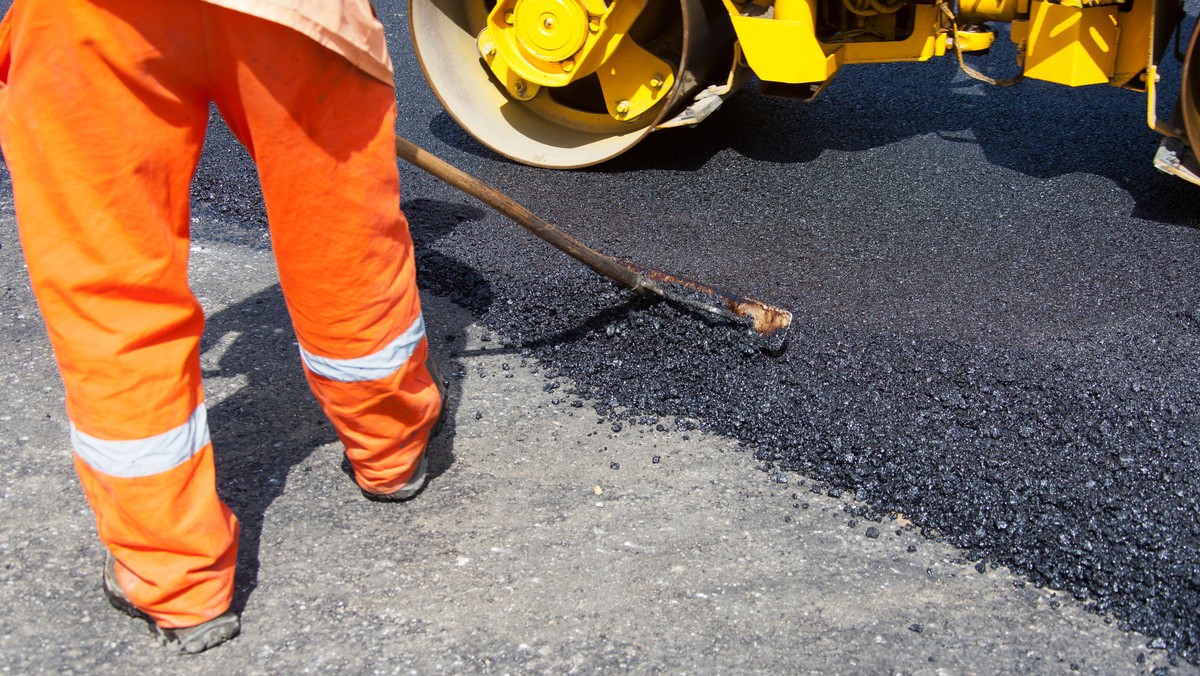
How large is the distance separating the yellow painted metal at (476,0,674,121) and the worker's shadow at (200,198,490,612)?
930mm

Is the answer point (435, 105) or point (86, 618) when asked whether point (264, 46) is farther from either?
point (435, 105)

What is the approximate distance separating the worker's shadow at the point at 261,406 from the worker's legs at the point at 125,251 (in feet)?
1.05

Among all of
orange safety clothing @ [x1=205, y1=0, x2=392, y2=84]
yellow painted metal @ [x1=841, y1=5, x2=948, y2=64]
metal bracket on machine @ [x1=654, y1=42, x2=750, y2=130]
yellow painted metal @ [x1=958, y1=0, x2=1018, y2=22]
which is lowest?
metal bracket on machine @ [x1=654, y1=42, x2=750, y2=130]

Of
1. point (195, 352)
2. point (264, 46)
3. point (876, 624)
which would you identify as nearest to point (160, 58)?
point (264, 46)

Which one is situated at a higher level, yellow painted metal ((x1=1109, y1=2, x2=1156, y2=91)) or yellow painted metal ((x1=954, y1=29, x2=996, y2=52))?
yellow painted metal ((x1=1109, y1=2, x2=1156, y2=91))

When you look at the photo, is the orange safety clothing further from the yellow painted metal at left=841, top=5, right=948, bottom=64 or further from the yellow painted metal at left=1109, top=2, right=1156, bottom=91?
the yellow painted metal at left=1109, top=2, right=1156, bottom=91

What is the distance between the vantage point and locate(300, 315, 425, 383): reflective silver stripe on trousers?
211 centimetres

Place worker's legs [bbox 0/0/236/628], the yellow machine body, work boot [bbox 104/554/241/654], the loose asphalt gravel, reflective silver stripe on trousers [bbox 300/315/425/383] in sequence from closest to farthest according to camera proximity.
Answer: worker's legs [bbox 0/0/236/628], work boot [bbox 104/554/241/654], reflective silver stripe on trousers [bbox 300/315/425/383], the loose asphalt gravel, the yellow machine body

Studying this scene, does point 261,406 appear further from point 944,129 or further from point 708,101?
point 944,129

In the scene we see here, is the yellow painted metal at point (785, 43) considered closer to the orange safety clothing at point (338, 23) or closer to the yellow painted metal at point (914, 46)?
the yellow painted metal at point (914, 46)

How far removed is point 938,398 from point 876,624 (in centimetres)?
78

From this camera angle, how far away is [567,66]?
3.90 metres

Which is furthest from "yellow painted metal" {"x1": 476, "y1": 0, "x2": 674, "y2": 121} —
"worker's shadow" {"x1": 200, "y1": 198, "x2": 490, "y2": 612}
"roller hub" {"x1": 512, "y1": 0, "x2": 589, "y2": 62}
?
"worker's shadow" {"x1": 200, "y1": 198, "x2": 490, "y2": 612}

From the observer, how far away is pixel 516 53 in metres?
3.98
